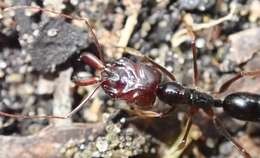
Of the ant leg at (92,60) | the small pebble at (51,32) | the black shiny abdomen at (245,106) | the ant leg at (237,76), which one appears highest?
the small pebble at (51,32)

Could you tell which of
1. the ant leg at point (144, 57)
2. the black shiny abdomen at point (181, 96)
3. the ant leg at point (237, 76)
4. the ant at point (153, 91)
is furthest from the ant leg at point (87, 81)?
the ant leg at point (237, 76)

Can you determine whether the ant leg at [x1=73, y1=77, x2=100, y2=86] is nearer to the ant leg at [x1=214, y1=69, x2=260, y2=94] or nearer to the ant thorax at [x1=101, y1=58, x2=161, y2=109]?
the ant thorax at [x1=101, y1=58, x2=161, y2=109]

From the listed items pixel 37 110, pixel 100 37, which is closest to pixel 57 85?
pixel 37 110

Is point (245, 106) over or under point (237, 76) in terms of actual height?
under

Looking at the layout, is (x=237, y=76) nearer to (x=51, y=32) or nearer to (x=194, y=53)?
(x=194, y=53)

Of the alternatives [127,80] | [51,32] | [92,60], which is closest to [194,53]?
[127,80]

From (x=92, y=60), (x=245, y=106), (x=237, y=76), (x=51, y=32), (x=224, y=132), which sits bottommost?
(x=224, y=132)

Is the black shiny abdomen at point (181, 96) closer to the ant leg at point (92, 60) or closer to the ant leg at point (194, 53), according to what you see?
the ant leg at point (194, 53)

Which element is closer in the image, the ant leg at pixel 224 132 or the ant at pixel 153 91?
the ant at pixel 153 91
